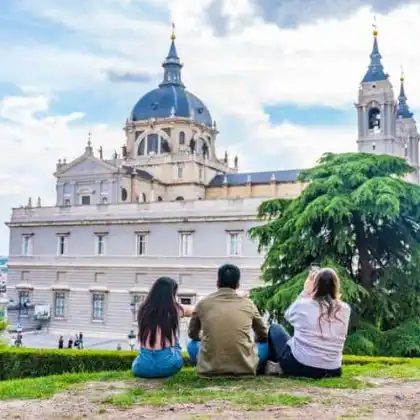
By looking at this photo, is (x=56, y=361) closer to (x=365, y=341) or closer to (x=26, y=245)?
(x=365, y=341)

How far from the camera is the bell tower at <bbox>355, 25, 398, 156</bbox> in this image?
4881cm

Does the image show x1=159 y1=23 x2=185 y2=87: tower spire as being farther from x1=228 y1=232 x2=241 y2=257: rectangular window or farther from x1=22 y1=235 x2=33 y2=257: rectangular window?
x1=228 y1=232 x2=241 y2=257: rectangular window

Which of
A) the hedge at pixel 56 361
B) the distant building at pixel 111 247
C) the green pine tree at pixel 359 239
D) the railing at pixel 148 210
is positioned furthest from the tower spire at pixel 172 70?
the hedge at pixel 56 361

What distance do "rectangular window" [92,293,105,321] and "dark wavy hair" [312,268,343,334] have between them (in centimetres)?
2988

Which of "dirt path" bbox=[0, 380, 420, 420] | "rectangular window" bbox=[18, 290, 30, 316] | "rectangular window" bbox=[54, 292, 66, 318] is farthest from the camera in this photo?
"rectangular window" bbox=[18, 290, 30, 316]

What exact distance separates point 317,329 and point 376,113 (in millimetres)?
46162

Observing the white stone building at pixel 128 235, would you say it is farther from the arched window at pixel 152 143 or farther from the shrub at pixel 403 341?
the shrub at pixel 403 341

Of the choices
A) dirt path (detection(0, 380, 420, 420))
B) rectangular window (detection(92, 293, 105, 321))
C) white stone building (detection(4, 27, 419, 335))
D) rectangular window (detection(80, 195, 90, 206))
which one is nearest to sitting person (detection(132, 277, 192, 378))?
dirt path (detection(0, 380, 420, 420))

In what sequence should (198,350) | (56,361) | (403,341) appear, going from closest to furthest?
(198,350) < (56,361) < (403,341)

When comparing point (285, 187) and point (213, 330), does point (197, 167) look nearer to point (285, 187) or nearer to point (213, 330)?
point (285, 187)

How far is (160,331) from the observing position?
6457 millimetres

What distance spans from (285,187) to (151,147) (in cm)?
1227

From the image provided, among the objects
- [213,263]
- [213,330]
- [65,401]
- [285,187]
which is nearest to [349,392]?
[213,330]

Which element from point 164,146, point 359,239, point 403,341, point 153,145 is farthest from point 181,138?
point 403,341
